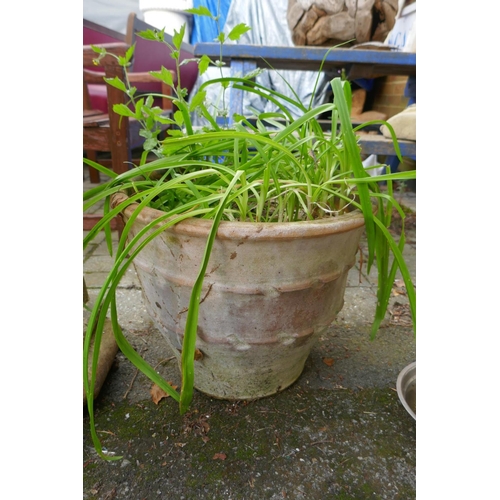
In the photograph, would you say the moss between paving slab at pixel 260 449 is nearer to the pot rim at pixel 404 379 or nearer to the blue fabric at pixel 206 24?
the pot rim at pixel 404 379

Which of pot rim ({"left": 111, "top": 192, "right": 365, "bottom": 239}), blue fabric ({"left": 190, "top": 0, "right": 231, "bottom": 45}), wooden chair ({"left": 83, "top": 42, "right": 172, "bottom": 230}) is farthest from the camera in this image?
blue fabric ({"left": 190, "top": 0, "right": 231, "bottom": 45})

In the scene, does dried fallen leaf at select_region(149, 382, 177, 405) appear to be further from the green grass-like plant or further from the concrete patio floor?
the green grass-like plant

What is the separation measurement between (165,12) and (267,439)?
523 centimetres

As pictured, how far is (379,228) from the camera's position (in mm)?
693

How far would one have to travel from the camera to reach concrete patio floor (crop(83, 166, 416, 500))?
70cm

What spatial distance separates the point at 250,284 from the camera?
0.65 m

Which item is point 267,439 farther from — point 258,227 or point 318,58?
point 318,58

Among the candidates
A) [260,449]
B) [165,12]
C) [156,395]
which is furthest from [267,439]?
[165,12]

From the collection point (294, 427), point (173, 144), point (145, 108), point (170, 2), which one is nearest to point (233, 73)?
point (145, 108)

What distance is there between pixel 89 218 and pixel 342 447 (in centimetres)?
148

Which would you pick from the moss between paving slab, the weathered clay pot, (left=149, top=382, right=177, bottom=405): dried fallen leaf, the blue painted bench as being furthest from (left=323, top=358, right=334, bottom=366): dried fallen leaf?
the blue painted bench

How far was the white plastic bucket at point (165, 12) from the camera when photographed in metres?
4.59

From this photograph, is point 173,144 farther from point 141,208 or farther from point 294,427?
point 294,427

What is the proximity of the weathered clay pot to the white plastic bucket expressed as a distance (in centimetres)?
473
